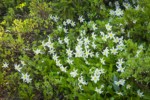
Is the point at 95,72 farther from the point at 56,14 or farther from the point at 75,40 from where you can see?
the point at 56,14

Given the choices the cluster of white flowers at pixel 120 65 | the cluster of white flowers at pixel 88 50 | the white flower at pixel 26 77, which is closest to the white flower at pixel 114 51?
the cluster of white flowers at pixel 88 50

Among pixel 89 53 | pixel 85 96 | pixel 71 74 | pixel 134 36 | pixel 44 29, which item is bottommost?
pixel 85 96

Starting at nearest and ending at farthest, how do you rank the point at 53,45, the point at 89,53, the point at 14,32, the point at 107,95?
the point at 107,95 → the point at 89,53 → the point at 53,45 → the point at 14,32

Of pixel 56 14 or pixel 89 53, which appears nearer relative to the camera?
pixel 89 53

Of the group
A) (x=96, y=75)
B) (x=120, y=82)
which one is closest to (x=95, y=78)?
(x=96, y=75)

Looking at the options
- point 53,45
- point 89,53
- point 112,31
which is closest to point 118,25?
point 112,31

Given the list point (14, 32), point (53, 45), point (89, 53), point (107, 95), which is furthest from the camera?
point (14, 32)

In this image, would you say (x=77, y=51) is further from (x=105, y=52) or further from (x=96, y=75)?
(x=96, y=75)

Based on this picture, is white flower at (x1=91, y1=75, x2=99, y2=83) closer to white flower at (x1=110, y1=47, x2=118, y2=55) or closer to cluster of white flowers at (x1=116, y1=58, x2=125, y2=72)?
cluster of white flowers at (x1=116, y1=58, x2=125, y2=72)

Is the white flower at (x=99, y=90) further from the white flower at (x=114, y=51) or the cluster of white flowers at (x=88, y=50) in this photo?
the white flower at (x=114, y=51)
